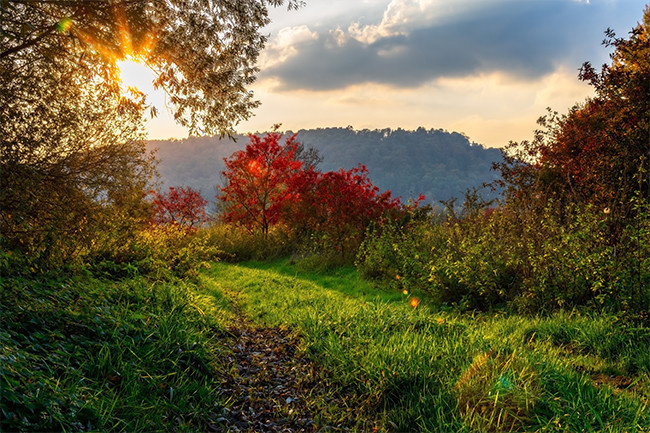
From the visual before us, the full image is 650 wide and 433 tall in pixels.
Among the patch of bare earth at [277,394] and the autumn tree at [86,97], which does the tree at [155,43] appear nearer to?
the autumn tree at [86,97]

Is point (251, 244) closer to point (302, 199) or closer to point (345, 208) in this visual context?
point (302, 199)

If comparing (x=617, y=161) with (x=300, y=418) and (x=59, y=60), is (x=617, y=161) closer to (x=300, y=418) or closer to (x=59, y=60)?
(x=300, y=418)

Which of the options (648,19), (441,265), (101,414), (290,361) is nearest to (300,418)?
(290,361)

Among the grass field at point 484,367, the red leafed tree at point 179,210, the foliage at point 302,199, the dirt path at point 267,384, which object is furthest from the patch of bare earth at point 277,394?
the red leafed tree at point 179,210

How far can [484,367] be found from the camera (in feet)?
13.0

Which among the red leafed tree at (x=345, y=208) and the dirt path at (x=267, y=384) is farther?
the red leafed tree at (x=345, y=208)

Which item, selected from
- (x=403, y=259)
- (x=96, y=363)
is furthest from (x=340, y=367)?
(x=403, y=259)

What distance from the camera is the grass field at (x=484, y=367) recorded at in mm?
3277

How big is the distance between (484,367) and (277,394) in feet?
7.83

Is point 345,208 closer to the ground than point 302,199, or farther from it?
closer to the ground

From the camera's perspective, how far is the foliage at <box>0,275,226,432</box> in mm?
2916

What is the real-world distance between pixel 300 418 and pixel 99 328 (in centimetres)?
251

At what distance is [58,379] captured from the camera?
3250 mm

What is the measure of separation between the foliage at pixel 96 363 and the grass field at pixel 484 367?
5.56 ft
